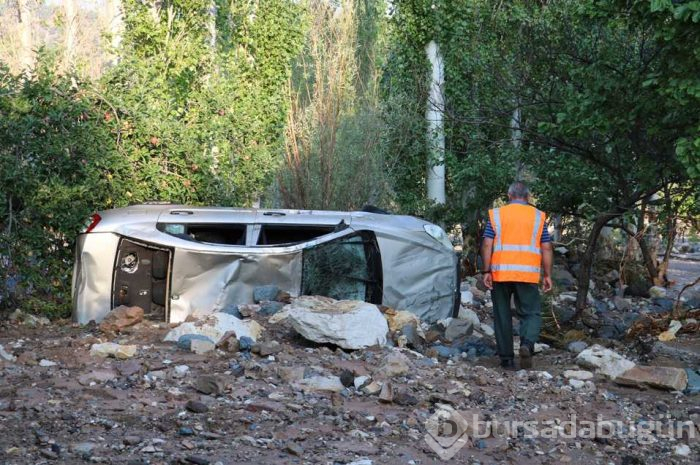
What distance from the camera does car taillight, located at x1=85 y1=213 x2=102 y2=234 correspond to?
11.6 m

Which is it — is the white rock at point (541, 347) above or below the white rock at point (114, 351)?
below

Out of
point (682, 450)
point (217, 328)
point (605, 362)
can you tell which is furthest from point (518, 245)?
point (682, 450)

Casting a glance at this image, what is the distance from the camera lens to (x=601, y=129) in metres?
11.2

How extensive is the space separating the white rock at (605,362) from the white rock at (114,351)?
13.3 ft

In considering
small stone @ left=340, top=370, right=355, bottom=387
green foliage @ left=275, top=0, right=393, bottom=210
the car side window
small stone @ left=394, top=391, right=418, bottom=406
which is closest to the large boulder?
the car side window

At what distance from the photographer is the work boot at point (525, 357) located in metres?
10.0

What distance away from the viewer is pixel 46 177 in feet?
39.2

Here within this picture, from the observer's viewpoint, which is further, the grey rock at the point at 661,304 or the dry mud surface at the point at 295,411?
the grey rock at the point at 661,304

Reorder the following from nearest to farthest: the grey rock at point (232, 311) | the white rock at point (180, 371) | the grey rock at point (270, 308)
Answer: the white rock at point (180, 371), the grey rock at point (270, 308), the grey rock at point (232, 311)

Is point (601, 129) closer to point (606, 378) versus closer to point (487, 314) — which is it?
point (606, 378)

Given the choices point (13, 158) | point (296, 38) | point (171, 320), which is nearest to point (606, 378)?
point (171, 320)

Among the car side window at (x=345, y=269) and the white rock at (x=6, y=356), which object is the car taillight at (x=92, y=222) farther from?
the car side window at (x=345, y=269)

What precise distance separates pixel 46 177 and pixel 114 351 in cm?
326

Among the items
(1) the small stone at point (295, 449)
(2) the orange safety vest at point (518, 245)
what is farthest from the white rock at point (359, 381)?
(2) the orange safety vest at point (518, 245)
